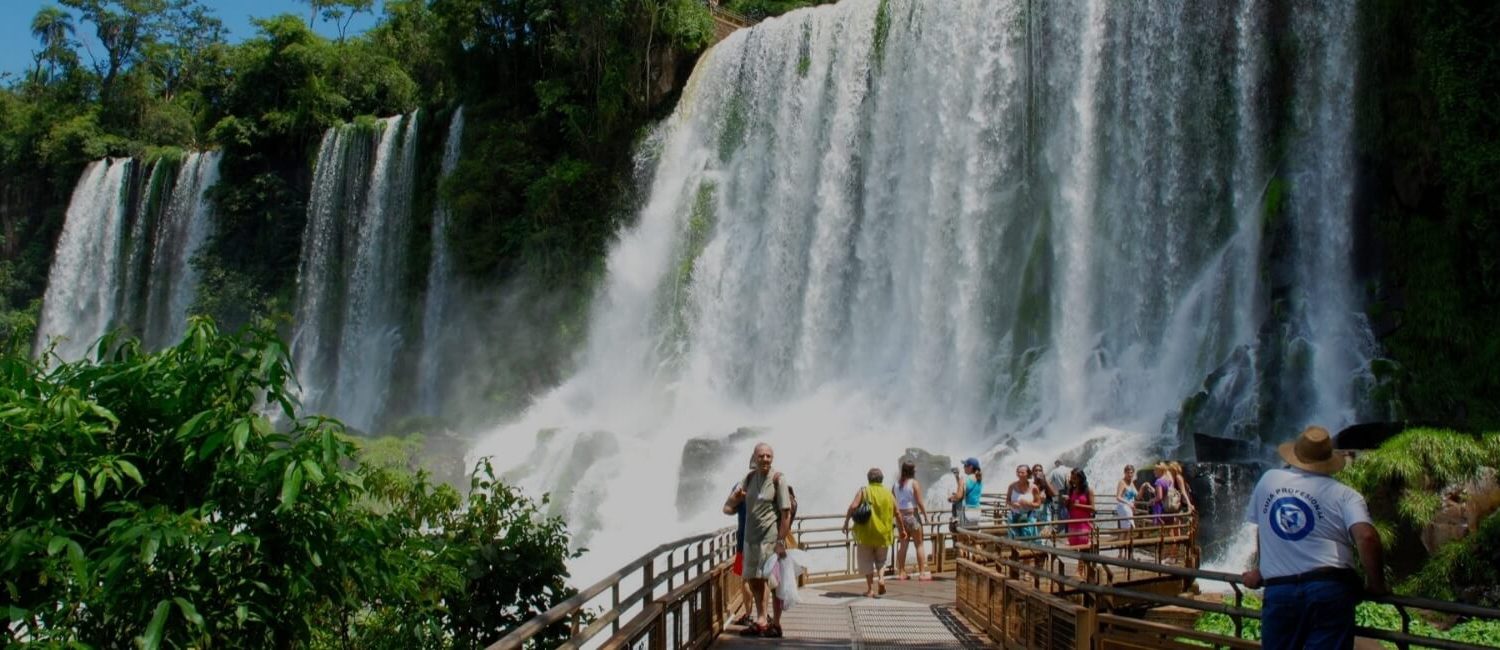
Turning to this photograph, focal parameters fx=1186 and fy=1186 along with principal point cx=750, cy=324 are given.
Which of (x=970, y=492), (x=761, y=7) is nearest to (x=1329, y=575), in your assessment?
(x=970, y=492)

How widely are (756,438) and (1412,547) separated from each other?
13.3 m

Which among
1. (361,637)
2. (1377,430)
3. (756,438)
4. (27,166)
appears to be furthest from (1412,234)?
(27,166)

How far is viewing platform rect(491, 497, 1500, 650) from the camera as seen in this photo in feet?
17.8

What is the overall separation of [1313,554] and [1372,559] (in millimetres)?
254

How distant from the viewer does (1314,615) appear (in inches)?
182

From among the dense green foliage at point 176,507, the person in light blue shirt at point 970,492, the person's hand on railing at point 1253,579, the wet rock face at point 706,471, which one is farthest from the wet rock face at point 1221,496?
the dense green foliage at point 176,507

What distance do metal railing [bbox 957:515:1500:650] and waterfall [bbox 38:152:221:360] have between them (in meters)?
44.0

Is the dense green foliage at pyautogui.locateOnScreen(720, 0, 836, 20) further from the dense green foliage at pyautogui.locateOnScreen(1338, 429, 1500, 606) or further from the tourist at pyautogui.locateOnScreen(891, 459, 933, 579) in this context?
the tourist at pyautogui.locateOnScreen(891, 459, 933, 579)

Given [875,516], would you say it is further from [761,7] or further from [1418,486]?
[761,7]

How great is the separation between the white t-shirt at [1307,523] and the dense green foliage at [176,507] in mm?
3648

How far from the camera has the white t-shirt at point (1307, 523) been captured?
4629 millimetres

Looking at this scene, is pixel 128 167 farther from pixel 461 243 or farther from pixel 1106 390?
pixel 1106 390

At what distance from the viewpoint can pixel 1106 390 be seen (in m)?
22.8

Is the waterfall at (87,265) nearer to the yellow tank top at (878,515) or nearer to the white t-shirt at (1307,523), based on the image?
the yellow tank top at (878,515)
